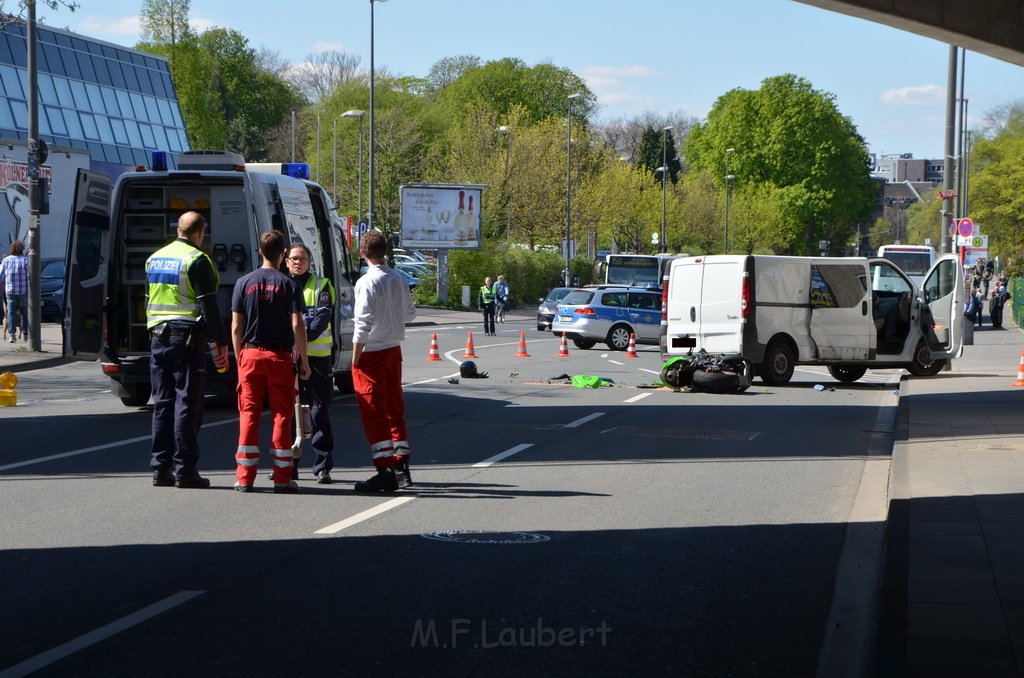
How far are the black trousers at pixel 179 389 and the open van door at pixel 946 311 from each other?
18014 mm

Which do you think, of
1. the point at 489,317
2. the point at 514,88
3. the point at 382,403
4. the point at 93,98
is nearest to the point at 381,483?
the point at 382,403

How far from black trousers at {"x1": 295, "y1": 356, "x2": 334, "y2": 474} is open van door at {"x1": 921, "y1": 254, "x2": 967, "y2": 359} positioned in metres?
17.1

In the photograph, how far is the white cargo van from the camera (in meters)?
23.2

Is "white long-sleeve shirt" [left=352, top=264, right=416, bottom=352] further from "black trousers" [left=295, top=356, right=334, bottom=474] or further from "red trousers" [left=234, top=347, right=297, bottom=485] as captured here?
"black trousers" [left=295, top=356, right=334, bottom=474]

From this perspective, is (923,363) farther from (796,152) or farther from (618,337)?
(796,152)

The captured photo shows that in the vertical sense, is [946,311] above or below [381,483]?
above

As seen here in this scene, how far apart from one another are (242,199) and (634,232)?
71.8 m

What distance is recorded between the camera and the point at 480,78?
10106cm

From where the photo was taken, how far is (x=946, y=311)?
25891 millimetres

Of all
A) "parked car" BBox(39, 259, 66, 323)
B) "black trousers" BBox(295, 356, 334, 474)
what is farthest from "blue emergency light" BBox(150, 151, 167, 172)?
"parked car" BBox(39, 259, 66, 323)

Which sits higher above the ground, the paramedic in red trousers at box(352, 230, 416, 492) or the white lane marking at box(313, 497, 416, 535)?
the paramedic in red trousers at box(352, 230, 416, 492)

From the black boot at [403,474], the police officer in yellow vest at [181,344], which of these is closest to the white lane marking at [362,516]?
the black boot at [403,474]

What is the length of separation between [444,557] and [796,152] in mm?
92410

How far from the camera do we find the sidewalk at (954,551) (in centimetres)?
555
